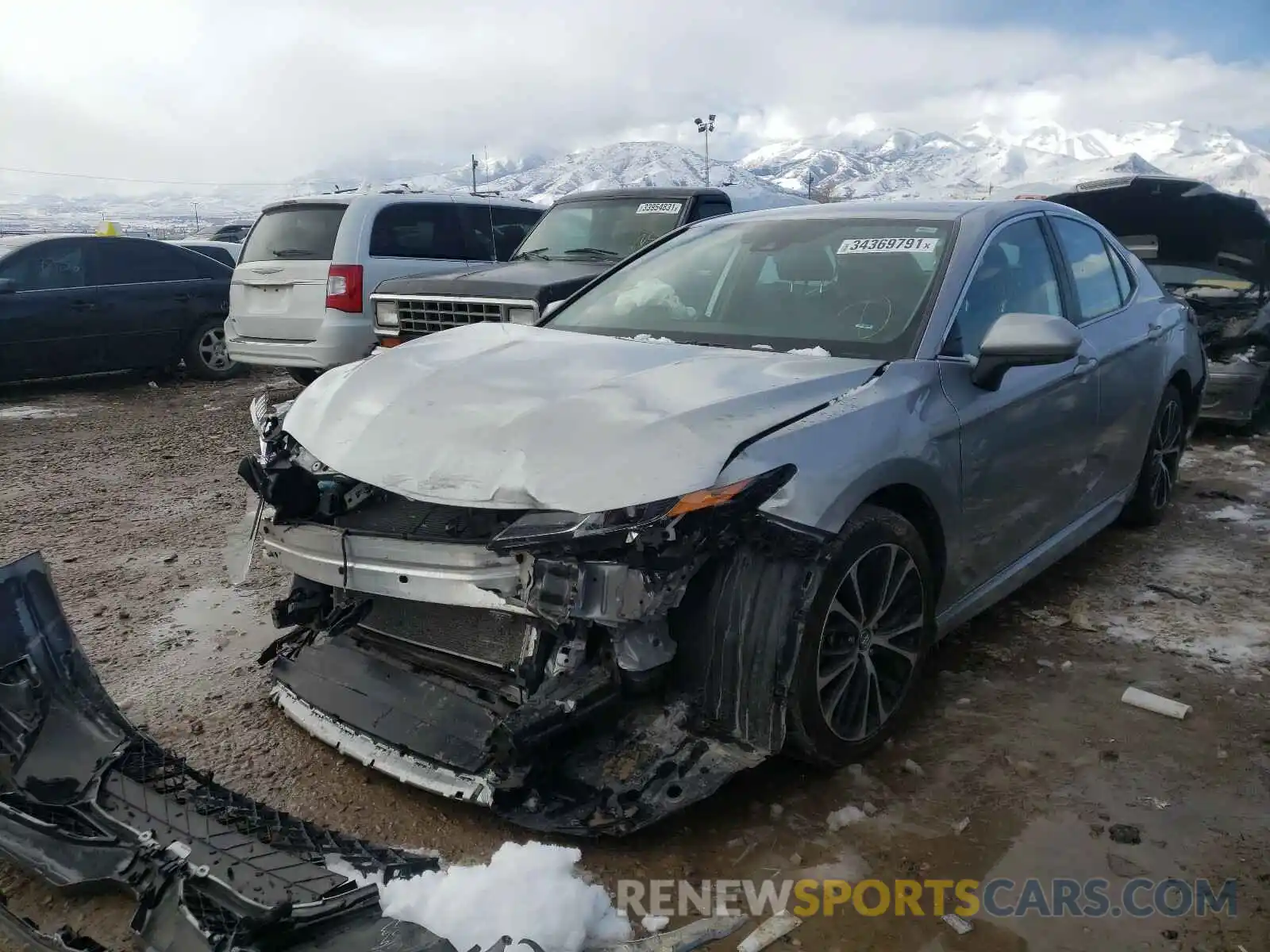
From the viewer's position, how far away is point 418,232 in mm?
8688

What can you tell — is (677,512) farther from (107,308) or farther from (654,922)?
(107,308)

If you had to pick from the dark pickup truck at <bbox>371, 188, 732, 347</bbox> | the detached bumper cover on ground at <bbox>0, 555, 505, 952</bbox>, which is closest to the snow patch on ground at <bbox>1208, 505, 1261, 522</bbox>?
the dark pickup truck at <bbox>371, 188, 732, 347</bbox>

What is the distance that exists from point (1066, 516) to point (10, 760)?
12.4ft

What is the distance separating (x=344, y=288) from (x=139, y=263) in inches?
143

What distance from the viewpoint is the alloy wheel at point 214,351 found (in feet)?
34.5

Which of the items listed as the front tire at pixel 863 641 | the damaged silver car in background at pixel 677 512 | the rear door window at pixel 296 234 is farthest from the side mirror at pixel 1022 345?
the rear door window at pixel 296 234

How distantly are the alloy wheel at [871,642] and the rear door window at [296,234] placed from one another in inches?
259

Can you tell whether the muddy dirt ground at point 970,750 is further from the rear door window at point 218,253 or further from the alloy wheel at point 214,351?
the rear door window at point 218,253

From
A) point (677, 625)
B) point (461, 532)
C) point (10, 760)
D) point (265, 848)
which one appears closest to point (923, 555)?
point (677, 625)

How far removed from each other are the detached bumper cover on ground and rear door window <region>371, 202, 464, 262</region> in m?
6.08

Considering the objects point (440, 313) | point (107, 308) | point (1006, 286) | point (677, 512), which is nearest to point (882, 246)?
point (1006, 286)

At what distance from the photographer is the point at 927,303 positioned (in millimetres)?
3277

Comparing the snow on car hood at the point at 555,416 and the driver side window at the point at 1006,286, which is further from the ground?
the driver side window at the point at 1006,286

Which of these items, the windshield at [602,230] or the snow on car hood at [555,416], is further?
the windshield at [602,230]
